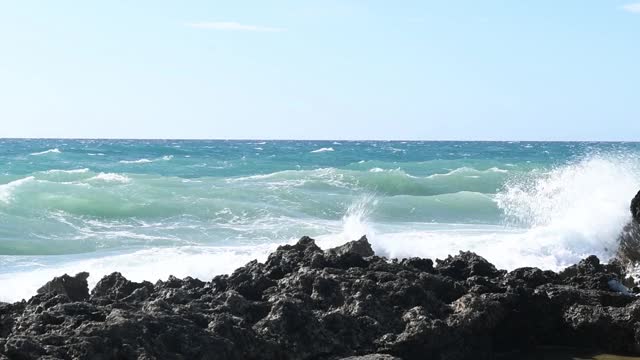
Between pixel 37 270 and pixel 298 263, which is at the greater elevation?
pixel 298 263

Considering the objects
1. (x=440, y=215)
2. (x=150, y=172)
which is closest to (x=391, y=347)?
(x=440, y=215)

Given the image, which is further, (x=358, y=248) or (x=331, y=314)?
(x=358, y=248)

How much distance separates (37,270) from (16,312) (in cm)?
722

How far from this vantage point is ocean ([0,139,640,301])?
13.6 metres

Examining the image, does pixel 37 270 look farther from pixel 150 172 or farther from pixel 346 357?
pixel 150 172

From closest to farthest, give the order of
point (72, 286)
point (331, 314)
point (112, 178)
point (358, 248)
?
point (331, 314) < point (72, 286) < point (358, 248) < point (112, 178)

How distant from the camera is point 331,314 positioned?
634 centimetres

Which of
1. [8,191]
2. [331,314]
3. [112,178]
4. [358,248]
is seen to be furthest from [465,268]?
[112,178]

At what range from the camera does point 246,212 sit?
69.8 ft

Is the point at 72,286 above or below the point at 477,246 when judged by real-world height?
above

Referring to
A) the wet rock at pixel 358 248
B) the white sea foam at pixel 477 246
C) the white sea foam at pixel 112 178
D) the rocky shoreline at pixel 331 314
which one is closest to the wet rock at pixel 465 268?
the rocky shoreline at pixel 331 314

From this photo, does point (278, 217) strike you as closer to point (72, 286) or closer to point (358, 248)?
point (358, 248)

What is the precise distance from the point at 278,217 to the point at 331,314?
47.0 ft

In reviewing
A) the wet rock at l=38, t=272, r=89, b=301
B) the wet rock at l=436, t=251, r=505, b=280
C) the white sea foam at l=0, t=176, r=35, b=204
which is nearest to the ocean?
the white sea foam at l=0, t=176, r=35, b=204
